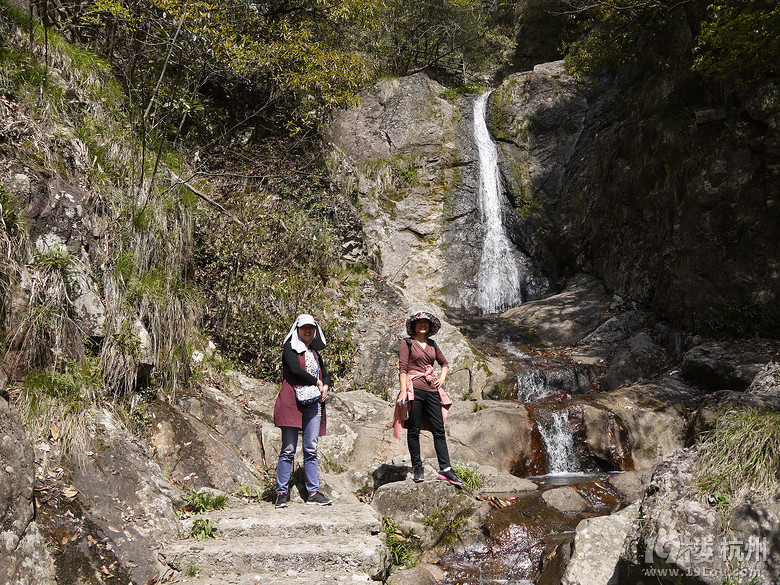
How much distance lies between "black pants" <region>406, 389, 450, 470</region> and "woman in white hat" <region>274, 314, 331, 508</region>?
0.94 metres

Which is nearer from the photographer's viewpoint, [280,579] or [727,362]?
[280,579]

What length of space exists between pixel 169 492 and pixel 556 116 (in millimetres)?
16087

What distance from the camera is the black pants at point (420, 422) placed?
5117 millimetres

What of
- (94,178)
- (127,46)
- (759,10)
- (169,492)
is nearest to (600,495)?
(169,492)

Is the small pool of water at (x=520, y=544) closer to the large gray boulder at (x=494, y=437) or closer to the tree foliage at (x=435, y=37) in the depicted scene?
the large gray boulder at (x=494, y=437)

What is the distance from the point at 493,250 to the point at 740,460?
11.9 m

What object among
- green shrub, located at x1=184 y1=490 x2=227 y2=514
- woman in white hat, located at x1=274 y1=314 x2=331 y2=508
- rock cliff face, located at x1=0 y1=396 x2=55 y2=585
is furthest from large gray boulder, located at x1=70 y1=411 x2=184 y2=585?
woman in white hat, located at x1=274 y1=314 x2=331 y2=508

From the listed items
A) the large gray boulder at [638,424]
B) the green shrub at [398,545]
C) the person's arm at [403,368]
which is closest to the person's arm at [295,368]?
the person's arm at [403,368]

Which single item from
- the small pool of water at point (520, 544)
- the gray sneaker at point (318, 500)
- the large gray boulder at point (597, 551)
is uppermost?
the gray sneaker at point (318, 500)

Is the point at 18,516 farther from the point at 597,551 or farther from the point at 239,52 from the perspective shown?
the point at 239,52

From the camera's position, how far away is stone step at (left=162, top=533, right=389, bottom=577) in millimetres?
3592

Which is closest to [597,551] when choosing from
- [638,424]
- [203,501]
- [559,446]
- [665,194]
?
[203,501]

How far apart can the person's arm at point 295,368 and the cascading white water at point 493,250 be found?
971 cm

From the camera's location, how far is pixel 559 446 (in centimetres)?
749
